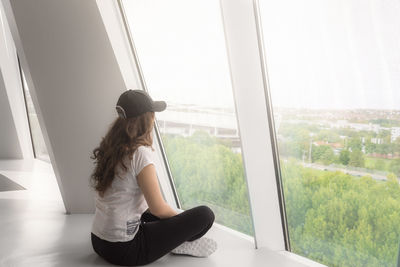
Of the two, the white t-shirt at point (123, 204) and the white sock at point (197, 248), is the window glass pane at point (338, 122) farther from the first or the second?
the white t-shirt at point (123, 204)

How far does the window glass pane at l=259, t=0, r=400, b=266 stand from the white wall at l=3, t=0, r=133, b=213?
172 cm

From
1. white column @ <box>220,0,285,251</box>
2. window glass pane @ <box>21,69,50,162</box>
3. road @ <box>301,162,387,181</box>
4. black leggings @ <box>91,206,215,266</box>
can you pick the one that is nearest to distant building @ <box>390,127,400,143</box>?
road @ <box>301,162,387,181</box>

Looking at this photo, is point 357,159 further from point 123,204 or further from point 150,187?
point 123,204

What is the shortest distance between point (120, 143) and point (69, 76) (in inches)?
57.2

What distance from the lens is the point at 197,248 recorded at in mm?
3129

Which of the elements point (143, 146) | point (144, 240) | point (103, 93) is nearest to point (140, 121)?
point (143, 146)

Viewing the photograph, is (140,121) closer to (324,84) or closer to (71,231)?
(324,84)

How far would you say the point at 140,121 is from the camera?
2.87 m

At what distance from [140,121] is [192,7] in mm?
1260

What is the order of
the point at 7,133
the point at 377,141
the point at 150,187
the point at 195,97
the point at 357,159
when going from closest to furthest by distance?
the point at 377,141, the point at 357,159, the point at 150,187, the point at 195,97, the point at 7,133

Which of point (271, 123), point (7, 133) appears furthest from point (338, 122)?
point (7, 133)

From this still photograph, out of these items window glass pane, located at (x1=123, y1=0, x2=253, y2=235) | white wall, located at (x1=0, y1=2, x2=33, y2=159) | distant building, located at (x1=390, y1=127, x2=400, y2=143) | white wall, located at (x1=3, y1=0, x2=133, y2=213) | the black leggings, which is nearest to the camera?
distant building, located at (x1=390, y1=127, x2=400, y2=143)

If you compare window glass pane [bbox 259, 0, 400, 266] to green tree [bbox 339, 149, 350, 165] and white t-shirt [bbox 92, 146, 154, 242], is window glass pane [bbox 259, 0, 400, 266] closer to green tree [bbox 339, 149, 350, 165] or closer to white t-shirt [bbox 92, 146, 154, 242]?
green tree [bbox 339, 149, 350, 165]

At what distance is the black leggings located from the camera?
2857 millimetres
